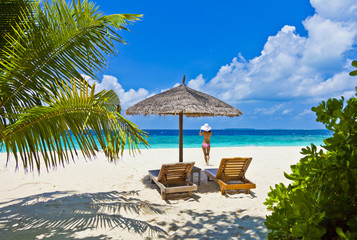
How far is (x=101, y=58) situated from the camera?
3.75m

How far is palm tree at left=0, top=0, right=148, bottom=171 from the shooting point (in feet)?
9.46

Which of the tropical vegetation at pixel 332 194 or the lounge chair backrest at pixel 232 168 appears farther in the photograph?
the lounge chair backrest at pixel 232 168

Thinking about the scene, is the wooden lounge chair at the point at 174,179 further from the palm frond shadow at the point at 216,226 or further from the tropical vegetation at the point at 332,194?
the tropical vegetation at the point at 332,194

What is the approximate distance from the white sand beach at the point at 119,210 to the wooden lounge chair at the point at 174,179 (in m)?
0.25

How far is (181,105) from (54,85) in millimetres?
3370

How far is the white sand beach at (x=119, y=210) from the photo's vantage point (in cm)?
375

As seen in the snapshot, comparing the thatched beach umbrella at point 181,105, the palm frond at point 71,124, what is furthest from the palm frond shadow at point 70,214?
the thatched beach umbrella at point 181,105

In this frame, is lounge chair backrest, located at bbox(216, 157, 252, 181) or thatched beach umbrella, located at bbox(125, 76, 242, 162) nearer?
lounge chair backrest, located at bbox(216, 157, 252, 181)

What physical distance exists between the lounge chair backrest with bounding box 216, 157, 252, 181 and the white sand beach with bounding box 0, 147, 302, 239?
1.39ft

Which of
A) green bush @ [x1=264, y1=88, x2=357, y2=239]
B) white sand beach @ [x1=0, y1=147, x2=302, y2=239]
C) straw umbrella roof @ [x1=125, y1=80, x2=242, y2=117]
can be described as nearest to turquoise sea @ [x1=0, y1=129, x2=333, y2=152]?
white sand beach @ [x1=0, y1=147, x2=302, y2=239]

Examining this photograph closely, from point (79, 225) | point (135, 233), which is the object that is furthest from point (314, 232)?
point (79, 225)

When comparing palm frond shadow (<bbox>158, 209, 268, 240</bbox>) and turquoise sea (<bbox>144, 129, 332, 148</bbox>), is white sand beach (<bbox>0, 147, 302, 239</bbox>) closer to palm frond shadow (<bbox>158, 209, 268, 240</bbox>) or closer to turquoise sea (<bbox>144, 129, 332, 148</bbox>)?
palm frond shadow (<bbox>158, 209, 268, 240</bbox>)

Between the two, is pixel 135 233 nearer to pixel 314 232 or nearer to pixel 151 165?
pixel 314 232

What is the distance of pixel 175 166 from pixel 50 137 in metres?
3.01
